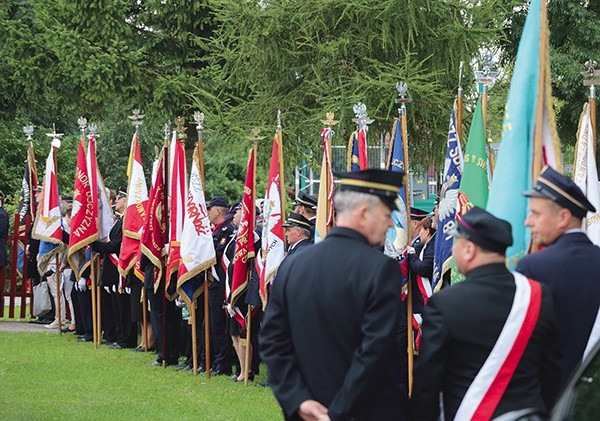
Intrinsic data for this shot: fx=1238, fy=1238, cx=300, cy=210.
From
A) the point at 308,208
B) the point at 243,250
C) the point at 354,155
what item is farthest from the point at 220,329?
the point at 354,155

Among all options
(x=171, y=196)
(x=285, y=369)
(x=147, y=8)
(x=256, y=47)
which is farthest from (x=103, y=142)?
(x=285, y=369)

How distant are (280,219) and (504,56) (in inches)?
485

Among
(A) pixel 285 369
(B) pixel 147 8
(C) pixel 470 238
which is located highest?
(B) pixel 147 8

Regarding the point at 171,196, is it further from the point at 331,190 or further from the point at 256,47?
the point at 256,47

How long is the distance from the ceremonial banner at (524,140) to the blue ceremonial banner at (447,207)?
3.75 meters

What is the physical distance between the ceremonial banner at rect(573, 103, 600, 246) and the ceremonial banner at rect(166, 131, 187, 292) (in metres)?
5.65

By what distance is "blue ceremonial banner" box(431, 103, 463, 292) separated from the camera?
1116 cm

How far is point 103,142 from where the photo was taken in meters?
44.0

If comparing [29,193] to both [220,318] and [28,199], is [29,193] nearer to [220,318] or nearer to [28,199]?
[28,199]

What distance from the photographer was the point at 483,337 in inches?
222

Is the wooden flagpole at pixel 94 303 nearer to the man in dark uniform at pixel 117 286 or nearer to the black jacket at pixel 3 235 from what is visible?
the man in dark uniform at pixel 117 286

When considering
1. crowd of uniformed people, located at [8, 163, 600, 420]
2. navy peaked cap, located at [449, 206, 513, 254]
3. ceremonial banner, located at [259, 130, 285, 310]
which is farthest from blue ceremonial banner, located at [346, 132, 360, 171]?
navy peaked cap, located at [449, 206, 513, 254]

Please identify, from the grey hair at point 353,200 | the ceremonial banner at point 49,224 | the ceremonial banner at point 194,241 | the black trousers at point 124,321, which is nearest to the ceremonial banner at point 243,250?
the ceremonial banner at point 194,241

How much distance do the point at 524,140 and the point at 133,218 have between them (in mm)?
10657
